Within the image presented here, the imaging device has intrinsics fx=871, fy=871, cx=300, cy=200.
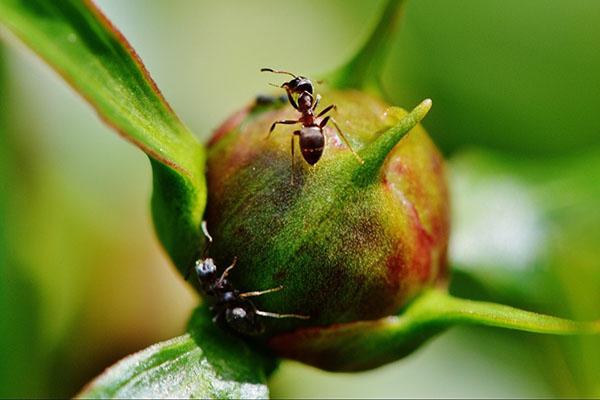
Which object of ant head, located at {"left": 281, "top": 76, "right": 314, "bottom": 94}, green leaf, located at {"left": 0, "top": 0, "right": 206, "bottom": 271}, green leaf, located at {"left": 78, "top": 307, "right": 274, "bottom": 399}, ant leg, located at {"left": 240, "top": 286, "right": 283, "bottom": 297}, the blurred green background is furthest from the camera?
the blurred green background

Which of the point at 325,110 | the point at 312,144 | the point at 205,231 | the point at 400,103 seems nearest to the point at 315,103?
the point at 325,110

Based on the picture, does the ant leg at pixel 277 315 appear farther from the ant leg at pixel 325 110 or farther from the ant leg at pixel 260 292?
the ant leg at pixel 325 110

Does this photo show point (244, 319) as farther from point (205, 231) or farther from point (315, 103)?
point (315, 103)

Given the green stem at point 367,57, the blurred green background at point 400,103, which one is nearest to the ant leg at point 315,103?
the green stem at point 367,57

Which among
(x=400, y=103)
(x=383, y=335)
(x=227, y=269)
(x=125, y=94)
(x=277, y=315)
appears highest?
(x=125, y=94)

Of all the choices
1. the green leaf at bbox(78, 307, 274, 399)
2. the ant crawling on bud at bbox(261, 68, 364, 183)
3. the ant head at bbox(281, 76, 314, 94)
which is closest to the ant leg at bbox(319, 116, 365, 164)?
the ant crawling on bud at bbox(261, 68, 364, 183)

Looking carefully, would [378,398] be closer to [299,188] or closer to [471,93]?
[471,93]

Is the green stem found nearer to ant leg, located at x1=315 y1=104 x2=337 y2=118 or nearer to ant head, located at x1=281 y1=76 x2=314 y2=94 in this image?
ant head, located at x1=281 y1=76 x2=314 y2=94
